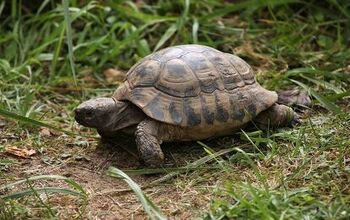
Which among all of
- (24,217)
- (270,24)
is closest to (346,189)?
(24,217)

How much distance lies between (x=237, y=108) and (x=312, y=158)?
540 millimetres

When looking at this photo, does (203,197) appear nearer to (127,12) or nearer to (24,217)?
(24,217)

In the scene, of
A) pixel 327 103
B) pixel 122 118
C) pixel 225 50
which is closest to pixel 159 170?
pixel 122 118

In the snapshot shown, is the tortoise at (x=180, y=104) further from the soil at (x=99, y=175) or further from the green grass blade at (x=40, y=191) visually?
the green grass blade at (x=40, y=191)

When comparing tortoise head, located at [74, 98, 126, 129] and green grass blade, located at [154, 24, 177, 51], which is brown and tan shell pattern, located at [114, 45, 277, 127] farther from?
green grass blade, located at [154, 24, 177, 51]

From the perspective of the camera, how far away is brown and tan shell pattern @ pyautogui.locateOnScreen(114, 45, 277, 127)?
2996 mm

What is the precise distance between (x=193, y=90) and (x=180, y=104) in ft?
0.35

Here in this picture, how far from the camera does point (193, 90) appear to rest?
303 cm

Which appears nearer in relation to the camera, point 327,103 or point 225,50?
point 327,103

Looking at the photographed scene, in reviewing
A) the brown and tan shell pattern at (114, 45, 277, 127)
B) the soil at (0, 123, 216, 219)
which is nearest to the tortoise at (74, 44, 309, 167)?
the brown and tan shell pattern at (114, 45, 277, 127)

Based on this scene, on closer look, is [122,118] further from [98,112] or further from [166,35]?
[166,35]

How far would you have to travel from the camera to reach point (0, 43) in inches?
183

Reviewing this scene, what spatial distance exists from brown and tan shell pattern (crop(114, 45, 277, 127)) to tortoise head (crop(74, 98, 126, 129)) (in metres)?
0.08

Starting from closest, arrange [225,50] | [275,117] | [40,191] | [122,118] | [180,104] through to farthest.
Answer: [40,191] < [180,104] < [122,118] < [275,117] < [225,50]
